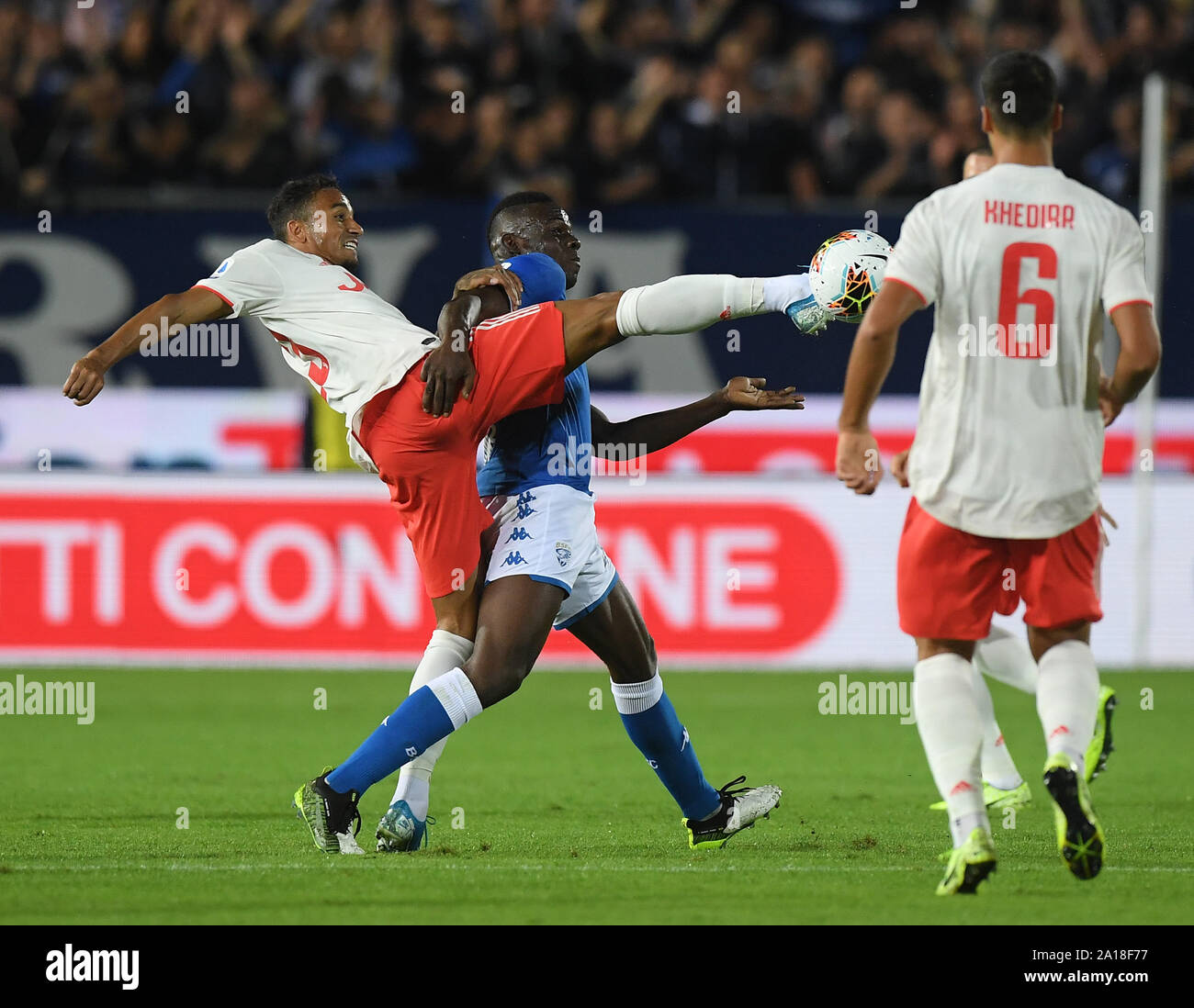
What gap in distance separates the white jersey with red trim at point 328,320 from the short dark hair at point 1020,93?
189cm

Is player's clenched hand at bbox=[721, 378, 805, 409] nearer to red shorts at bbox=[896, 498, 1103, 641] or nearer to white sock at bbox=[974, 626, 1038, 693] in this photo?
red shorts at bbox=[896, 498, 1103, 641]

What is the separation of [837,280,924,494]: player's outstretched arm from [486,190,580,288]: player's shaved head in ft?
5.35

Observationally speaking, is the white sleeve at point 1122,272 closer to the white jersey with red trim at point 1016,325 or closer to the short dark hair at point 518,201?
the white jersey with red trim at point 1016,325

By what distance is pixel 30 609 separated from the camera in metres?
10.8

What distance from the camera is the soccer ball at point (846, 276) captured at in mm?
5402

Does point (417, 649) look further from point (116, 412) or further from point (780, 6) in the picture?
point (780, 6)

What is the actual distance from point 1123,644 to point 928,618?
677 centimetres

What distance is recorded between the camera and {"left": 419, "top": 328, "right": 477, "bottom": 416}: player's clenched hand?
5.35m

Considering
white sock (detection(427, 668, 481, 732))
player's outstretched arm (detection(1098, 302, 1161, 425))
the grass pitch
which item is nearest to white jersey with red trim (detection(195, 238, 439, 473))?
white sock (detection(427, 668, 481, 732))

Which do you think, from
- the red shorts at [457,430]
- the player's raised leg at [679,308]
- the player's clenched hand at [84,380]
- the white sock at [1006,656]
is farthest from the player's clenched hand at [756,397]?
the player's clenched hand at [84,380]

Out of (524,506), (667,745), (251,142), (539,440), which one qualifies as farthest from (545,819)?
(251,142)

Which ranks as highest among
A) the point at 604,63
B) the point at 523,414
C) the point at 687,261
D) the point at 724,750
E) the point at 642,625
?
the point at 604,63

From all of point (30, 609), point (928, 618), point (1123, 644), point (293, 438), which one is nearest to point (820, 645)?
point (1123, 644)
